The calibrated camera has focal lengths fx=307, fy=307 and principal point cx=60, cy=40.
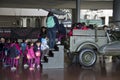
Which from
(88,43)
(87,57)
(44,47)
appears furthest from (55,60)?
(88,43)

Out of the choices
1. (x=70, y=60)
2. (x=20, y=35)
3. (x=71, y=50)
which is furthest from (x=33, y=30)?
(x=71, y=50)

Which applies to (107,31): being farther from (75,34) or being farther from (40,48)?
(40,48)

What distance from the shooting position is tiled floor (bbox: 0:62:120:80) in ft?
34.9

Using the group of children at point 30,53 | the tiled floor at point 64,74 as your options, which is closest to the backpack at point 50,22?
the group of children at point 30,53

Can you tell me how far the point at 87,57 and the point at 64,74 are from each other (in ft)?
6.91

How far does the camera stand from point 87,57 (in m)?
13.1

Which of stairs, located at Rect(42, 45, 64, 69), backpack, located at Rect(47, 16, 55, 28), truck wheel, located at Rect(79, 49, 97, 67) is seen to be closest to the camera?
stairs, located at Rect(42, 45, 64, 69)

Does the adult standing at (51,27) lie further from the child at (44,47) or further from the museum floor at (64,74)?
the museum floor at (64,74)

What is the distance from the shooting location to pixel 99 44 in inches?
522

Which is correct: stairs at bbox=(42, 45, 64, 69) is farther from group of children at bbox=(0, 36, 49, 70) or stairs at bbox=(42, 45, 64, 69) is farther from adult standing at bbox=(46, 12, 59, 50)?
adult standing at bbox=(46, 12, 59, 50)

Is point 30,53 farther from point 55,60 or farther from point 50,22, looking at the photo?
point 50,22

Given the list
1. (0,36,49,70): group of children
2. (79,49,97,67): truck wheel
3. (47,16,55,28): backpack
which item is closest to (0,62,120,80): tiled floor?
(79,49,97,67): truck wheel

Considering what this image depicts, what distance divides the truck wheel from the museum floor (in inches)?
9.9

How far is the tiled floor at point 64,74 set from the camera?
10.6m
